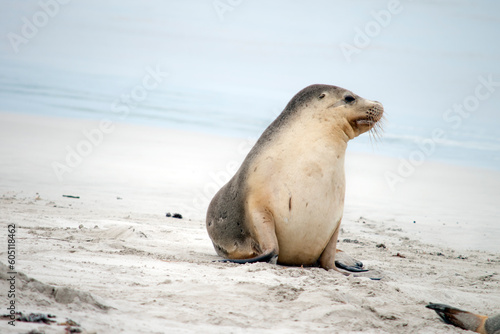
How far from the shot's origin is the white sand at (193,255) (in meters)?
3.36

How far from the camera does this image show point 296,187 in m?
5.07

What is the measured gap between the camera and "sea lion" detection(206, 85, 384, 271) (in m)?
5.07

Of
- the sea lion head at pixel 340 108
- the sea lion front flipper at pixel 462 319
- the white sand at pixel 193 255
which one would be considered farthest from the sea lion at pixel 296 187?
the sea lion front flipper at pixel 462 319

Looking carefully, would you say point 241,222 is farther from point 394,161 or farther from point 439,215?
point 394,161

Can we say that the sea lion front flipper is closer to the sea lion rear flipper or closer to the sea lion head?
the sea lion rear flipper

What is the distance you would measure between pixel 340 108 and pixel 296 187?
35.5 inches

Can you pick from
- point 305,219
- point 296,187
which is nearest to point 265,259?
point 305,219

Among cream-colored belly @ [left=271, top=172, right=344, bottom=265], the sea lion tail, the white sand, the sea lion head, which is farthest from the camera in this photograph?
the sea lion head

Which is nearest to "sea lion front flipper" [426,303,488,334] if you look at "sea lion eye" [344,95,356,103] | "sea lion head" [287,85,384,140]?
"sea lion head" [287,85,384,140]

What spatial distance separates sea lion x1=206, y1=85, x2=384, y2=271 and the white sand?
0.31 meters

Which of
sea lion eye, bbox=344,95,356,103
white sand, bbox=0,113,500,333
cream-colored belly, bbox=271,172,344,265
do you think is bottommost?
white sand, bbox=0,113,500,333

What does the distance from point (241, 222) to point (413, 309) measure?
175 cm

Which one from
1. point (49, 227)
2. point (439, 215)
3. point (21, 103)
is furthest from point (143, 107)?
point (49, 227)

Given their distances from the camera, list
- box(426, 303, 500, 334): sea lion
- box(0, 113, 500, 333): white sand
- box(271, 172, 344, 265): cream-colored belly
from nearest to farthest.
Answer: box(0, 113, 500, 333): white sand < box(426, 303, 500, 334): sea lion < box(271, 172, 344, 265): cream-colored belly
